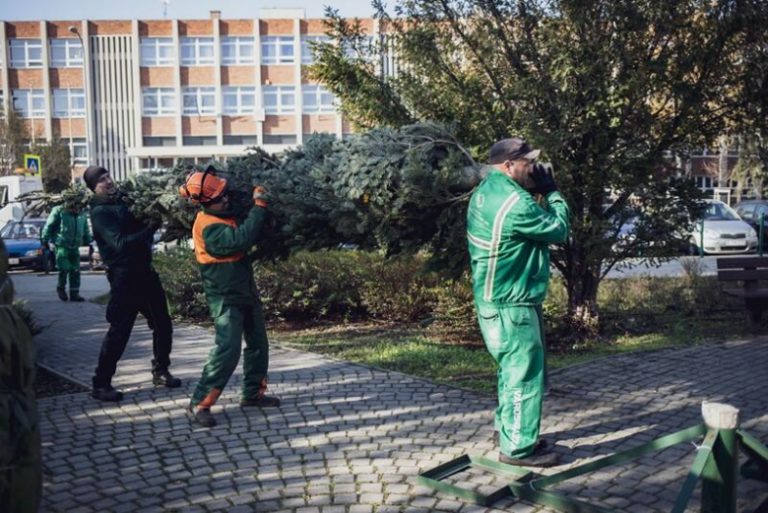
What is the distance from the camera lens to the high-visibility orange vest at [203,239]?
5805 mm

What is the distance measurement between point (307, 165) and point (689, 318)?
20.7 feet

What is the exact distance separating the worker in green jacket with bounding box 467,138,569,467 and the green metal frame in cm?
28

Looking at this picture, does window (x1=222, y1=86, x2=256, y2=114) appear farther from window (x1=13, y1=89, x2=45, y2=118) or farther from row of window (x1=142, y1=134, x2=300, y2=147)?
window (x1=13, y1=89, x2=45, y2=118)

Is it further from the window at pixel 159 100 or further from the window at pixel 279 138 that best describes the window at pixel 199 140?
the window at pixel 279 138

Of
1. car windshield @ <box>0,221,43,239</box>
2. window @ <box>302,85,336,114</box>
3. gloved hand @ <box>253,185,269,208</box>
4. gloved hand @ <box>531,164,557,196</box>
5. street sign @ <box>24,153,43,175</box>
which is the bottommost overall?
car windshield @ <box>0,221,43,239</box>

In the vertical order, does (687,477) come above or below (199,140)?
below

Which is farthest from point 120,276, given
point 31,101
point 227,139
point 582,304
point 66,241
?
point 31,101

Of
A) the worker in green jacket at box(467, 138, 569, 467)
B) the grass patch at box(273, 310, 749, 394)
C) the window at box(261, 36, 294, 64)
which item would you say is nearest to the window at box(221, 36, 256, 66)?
the window at box(261, 36, 294, 64)

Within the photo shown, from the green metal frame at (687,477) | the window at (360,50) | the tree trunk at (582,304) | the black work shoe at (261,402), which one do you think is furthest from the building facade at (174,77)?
the green metal frame at (687,477)

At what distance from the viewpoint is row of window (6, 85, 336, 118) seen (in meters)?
53.1

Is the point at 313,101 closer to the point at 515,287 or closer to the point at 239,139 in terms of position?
the point at 239,139

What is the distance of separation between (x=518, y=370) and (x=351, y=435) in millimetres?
1471

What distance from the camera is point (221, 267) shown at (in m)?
5.86

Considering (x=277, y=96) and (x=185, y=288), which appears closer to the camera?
(x=185, y=288)
